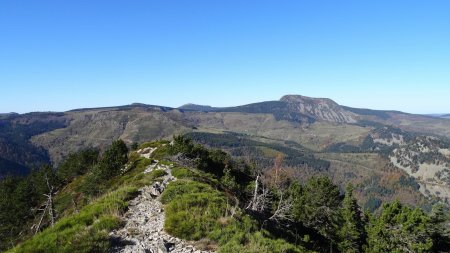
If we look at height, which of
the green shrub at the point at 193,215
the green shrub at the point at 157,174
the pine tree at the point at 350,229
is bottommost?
the pine tree at the point at 350,229

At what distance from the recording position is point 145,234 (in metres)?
18.2

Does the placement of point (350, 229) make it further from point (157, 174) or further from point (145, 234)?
point (145, 234)

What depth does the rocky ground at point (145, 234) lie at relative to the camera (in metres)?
16.5

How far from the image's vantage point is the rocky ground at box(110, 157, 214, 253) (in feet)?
→ 54.1

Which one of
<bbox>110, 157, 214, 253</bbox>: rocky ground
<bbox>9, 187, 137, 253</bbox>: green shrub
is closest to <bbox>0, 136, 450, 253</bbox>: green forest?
<bbox>9, 187, 137, 253</bbox>: green shrub

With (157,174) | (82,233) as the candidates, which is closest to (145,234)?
(82,233)

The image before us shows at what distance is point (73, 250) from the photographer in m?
15.1

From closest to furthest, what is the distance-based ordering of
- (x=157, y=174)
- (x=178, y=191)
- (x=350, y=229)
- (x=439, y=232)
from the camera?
(x=178, y=191)
(x=157, y=174)
(x=439, y=232)
(x=350, y=229)

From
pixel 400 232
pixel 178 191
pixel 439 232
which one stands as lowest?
pixel 439 232

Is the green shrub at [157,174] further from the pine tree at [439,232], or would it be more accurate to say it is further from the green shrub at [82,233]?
the pine tree at [439,232]

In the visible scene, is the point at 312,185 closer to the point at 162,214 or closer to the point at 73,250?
the point at 162,214

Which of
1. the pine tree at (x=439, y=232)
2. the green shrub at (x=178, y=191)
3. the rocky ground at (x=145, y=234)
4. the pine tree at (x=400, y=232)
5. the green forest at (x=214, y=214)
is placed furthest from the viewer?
the pine tree at (x=439, y=232)

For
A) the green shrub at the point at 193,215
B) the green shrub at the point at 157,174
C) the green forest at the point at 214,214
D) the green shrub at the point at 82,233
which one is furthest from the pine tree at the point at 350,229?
the green shrub at the point at 82,233

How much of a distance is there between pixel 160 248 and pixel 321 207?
6490 cm
